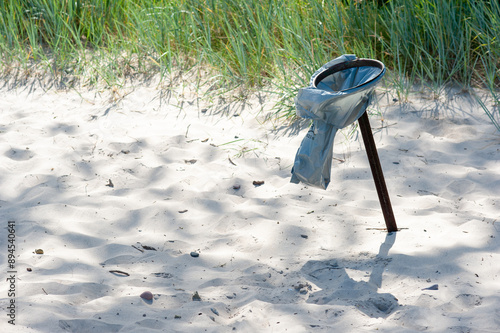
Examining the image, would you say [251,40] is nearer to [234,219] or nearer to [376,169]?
[234,219]

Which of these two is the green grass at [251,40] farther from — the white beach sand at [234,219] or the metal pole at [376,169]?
the metal pole at [376,169]

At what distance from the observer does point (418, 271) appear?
2102 millimetres

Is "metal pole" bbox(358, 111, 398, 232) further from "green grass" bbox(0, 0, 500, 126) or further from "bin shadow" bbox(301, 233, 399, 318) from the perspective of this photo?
"green grass" bbox(0, 0, 500, 126)

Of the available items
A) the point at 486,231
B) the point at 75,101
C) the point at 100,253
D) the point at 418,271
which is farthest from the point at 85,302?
the point at 75,101

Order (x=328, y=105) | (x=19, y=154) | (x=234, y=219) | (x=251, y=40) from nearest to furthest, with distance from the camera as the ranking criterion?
(x=328, y=105) < (x=234, y=219) < (x=19, y=154) < (x=251, y=40)

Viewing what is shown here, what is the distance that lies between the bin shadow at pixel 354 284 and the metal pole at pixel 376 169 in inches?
2.6

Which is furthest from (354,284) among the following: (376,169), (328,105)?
(328,105)

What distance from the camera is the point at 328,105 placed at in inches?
79.7

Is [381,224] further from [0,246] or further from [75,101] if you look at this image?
[75,101]

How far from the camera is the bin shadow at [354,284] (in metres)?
1.92

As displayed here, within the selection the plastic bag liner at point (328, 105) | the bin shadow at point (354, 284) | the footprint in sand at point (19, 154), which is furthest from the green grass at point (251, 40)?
the bin shadow at point (354, 284)

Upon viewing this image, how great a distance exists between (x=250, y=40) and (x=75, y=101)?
131 centimetres

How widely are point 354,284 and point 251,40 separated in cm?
224

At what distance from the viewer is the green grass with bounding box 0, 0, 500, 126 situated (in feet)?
11.6
